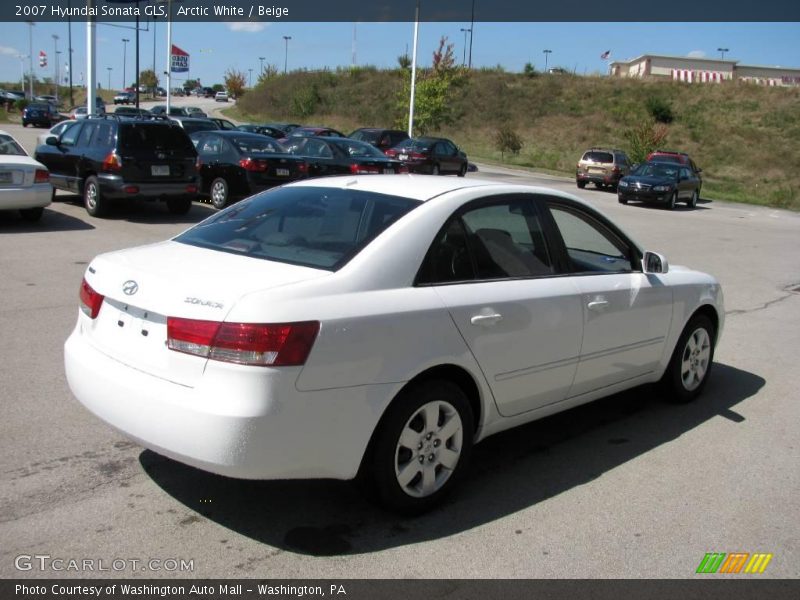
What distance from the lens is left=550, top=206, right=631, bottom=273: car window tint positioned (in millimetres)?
5062

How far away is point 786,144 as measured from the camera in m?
54.6

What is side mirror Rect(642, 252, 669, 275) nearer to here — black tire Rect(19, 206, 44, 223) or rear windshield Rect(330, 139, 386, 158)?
black tire Rect(19, 206, 44, 223)

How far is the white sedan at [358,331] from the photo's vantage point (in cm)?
338

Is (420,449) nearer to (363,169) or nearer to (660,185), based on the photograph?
(363,169)

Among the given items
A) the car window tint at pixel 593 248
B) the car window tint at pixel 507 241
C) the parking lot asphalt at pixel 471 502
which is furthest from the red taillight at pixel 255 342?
the car window tint at pixel 593 248

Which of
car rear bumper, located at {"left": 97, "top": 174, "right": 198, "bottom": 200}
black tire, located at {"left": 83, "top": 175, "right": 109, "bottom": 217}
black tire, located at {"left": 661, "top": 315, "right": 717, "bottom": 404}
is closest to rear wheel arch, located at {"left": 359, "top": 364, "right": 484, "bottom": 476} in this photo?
black tire, located at {"left": 661, "top": 315, "right": 717, "bottom": 404}

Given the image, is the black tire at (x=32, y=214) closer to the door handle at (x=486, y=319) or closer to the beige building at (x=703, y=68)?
the door handle at (x=486, y=319)

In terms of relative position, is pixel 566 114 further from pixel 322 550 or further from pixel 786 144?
pixel 322 550

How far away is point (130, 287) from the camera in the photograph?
12.4 ft

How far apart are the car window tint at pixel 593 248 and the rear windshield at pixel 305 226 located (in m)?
1.27

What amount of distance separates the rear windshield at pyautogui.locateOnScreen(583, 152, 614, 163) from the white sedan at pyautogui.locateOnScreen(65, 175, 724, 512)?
28.6 m

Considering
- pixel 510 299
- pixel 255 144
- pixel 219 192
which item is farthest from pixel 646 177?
pixel 510 299

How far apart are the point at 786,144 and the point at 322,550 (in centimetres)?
5891

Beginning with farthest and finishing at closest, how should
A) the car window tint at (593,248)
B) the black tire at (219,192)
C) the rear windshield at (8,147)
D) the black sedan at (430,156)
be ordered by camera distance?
1. the black sedan at (430,156)
2. the black tire at (219,192)
3. the rear windshield at (8,147)
4. the car window tint at (593,248)
